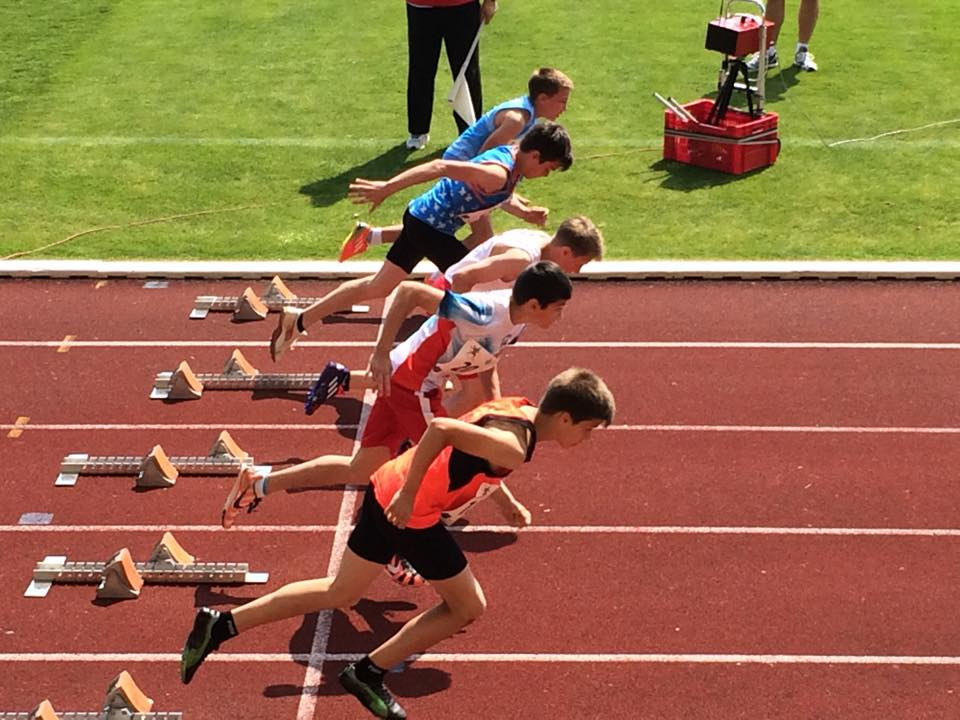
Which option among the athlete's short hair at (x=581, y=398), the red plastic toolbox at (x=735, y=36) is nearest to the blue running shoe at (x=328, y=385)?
the athlete's short hair at (x=581, y=398)

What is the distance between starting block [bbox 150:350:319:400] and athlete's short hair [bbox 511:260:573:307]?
321 cm

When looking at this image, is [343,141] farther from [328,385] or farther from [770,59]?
[328,385]

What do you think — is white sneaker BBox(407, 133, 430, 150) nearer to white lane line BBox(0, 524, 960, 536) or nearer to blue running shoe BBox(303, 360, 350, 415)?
blue running shoe BBox(303, 360, 350, 415)

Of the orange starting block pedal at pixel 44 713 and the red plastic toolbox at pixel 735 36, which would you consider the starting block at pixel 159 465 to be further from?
the red plastic toolbox at pixel 735 36

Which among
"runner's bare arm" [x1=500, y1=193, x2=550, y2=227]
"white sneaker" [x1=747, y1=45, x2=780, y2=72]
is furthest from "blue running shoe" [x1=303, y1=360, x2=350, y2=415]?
"white sneaker" [x1=747, y1=45, x2=780, y2=72]

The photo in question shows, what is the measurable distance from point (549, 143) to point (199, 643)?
3.69 meters

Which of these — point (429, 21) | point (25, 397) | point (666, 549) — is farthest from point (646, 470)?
point (429, 21)

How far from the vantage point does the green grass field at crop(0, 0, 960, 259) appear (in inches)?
503

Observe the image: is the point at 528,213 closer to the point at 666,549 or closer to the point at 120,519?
the point at 666,549

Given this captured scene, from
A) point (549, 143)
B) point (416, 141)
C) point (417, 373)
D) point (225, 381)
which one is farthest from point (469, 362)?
point (416, 141)

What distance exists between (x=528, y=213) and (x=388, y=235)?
66.6 inches

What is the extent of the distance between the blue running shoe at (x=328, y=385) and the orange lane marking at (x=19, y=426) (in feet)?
6.09

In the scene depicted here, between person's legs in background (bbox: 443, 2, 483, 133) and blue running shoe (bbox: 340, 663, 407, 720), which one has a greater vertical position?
person's legs in background (bbox: 443, 2, 483, 133)

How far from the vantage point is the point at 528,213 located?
384 inches
